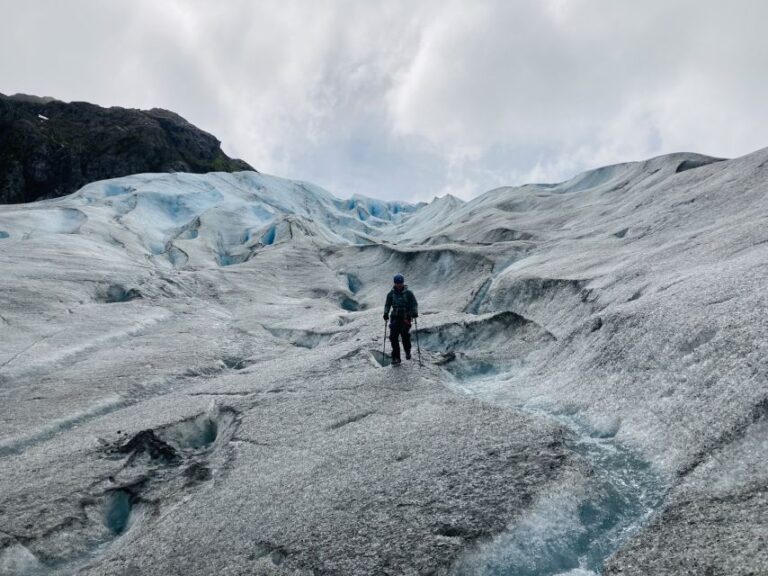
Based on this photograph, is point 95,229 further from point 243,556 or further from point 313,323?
point 243,556

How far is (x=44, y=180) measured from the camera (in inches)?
3762

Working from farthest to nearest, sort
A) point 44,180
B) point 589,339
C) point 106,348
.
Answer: point 44,180 < point 106,348 < point 589,339

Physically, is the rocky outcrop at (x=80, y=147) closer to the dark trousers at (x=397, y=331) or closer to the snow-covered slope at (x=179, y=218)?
the snow-covered slope at (x=179, y=218)

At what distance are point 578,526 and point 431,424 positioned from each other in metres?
3.64

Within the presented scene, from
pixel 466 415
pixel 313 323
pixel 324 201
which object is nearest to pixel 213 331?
pixel 313 323

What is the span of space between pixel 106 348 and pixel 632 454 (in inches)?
752

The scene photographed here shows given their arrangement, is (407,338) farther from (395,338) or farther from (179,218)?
(179,218)

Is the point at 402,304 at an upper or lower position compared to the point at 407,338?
upper

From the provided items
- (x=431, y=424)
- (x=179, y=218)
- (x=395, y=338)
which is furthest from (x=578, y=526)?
(x=179, y=218)

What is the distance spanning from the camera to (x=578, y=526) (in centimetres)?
698

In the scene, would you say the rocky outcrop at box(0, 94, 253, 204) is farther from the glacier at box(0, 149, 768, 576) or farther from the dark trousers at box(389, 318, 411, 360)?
the dark trousers at box(389, 318, 411, 360)

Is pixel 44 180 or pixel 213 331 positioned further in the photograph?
pixel 44 180

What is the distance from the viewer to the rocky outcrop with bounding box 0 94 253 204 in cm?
9412

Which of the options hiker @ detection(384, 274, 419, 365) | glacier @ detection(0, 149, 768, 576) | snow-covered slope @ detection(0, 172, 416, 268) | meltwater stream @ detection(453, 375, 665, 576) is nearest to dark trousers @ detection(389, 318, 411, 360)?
hiker @ detection(384, 274, 419, 365)
